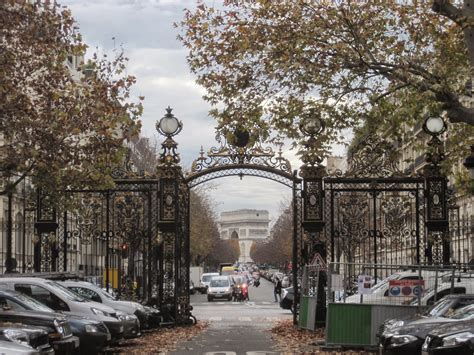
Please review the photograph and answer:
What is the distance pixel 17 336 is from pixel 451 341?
6.47m

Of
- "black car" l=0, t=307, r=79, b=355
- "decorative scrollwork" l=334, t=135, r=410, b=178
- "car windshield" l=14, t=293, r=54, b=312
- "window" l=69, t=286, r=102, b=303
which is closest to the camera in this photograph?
"black car" l=0, t=307, r=79, b=355

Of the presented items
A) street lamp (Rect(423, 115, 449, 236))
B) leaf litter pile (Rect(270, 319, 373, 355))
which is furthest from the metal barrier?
street lamp (Rect(423, 115, 449, 236))

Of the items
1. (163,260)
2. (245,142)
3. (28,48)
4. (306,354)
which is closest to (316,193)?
(245,142)

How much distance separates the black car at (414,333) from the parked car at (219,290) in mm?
42152

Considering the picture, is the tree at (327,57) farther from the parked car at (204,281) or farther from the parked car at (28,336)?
the parked car at (204,281)

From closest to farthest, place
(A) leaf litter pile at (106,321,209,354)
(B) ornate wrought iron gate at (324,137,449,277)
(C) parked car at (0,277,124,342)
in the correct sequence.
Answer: (C) parked car at (0,277,124,342) → (A) leaf litter pile at (106,321,209,354) → (B) ornate wrought iron gate at (324,137,449,277)

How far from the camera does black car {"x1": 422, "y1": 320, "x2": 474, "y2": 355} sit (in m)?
14.1

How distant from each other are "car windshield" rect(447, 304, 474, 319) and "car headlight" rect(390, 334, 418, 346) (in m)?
0.91

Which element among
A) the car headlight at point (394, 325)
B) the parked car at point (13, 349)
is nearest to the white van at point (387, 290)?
the car headlight at point (394, 325)

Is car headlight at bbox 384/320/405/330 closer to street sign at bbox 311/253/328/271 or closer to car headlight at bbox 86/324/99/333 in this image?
car headlight at bbox 86/324/99/333

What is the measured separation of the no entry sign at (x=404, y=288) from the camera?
21297 mm

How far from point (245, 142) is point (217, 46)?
7.36 m

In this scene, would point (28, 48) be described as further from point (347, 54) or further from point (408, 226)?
point (408, 226)

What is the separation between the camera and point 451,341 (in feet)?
47.1
